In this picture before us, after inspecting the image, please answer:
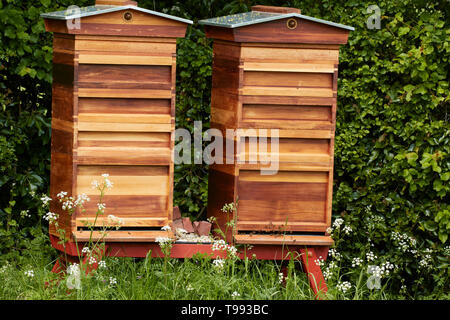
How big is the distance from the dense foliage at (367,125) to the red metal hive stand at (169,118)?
76cm

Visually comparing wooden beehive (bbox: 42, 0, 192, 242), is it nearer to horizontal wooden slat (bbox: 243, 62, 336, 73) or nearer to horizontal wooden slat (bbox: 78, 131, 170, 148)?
horizontal wooden slat (bbox: 78, 131, 170, 148)

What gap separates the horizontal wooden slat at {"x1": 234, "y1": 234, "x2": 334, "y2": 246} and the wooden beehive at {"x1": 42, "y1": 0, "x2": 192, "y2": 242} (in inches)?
19.2

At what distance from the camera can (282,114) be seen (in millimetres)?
4613

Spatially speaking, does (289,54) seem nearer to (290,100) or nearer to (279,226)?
(290,100)

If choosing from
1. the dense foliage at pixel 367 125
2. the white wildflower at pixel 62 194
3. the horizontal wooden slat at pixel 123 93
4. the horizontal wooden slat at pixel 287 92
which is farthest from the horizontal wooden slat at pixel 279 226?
the white wildflower at pixel 62 194

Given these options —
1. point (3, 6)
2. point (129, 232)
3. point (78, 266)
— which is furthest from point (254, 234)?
point (3, 6)

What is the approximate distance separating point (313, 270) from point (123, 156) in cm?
139

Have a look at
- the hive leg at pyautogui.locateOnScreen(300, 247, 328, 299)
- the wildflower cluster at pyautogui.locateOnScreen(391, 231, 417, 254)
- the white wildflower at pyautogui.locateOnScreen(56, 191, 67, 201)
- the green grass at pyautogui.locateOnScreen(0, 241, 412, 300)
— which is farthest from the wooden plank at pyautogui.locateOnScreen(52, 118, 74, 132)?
the wildflower cluster at pyautogui.locateOnScreen(391, 231, 417, 254)

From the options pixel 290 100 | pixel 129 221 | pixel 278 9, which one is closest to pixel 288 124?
pixel 290 100

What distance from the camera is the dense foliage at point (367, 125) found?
16.9ft

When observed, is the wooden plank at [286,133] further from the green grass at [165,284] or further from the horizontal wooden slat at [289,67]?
the green grass at [165,284]

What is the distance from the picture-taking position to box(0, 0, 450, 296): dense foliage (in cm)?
514
